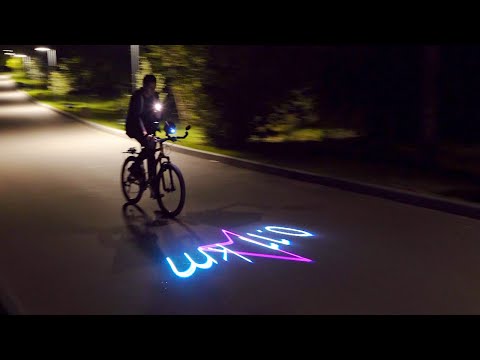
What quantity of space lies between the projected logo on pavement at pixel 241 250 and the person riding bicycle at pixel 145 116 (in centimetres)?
180

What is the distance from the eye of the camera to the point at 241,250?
6492 millimetres

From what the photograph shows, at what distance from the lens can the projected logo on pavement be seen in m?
5.95

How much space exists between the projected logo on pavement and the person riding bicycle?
1804 mm

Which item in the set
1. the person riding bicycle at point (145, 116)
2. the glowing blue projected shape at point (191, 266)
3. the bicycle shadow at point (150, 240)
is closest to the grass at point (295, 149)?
the person riding bicycle at point (145, 116)

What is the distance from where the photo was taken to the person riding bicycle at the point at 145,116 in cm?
792

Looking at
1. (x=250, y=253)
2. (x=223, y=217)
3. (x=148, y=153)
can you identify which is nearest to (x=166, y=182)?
(x=148, y=153)

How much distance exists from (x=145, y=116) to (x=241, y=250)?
2739mm

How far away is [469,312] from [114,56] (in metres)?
34.1

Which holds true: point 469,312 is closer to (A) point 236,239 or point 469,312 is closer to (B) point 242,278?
(B) point 242,278

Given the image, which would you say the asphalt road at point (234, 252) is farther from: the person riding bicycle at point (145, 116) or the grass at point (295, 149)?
the grass at point (295, 149)

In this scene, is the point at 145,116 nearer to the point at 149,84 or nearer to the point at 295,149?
the point at 149,84

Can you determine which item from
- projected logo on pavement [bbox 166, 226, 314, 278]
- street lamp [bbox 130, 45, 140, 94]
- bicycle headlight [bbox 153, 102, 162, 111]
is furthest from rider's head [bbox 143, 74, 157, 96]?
street lamp [bbox 130, 45, 140, 94]

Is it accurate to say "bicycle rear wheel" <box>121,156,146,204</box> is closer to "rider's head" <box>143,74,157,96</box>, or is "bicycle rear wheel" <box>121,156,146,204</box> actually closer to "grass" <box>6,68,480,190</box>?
"rider's head" <box>143,74,157,96</box>
